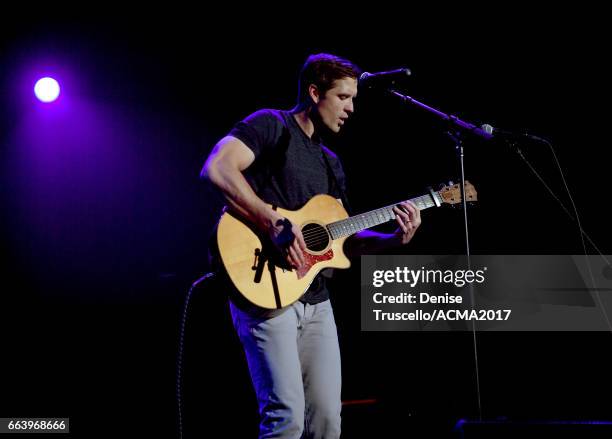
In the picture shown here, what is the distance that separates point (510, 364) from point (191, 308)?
281cm

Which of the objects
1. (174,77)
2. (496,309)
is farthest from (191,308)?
(496,309)

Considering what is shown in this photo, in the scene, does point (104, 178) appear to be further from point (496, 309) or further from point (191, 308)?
point (496, 309)

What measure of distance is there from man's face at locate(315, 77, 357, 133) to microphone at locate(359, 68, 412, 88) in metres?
0.10

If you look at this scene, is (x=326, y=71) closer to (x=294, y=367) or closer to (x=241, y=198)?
(x=241, y=198)

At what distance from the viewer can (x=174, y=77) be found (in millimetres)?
5172

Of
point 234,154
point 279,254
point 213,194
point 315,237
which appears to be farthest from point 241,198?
point 213,194

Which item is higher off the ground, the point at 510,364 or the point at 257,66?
the point at 257,66

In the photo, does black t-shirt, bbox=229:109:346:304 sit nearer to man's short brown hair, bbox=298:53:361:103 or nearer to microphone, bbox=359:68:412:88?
man's short brown hair, bbox=298:53:361:103

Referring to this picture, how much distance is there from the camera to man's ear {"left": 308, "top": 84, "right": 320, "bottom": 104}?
310 centimetres

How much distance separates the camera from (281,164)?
2.90 m

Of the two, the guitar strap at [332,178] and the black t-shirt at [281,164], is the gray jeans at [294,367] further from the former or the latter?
the guitar strap at [332,178]

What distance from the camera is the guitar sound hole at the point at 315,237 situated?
288 cm

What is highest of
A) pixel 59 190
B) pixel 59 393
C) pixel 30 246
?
pixel 59 190

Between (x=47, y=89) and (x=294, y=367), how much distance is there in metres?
3.87
